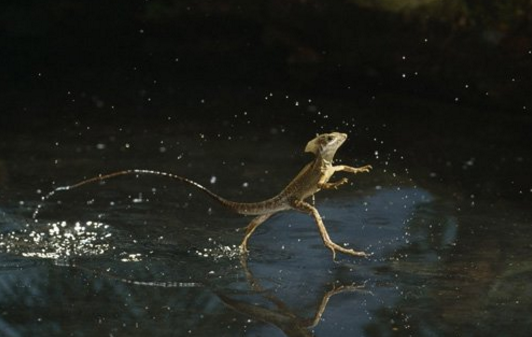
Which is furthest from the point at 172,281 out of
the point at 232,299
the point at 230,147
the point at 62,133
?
the point at 62,133

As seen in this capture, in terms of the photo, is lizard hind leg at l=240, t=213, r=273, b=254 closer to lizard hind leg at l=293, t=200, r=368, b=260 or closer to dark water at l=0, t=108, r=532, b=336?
dark water at l=0, t=108, r=532, b=336

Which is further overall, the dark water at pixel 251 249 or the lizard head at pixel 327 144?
Answer: the lizard head at pixel 327 144

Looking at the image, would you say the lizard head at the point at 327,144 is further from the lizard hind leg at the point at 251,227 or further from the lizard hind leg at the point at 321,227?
the lizard hind leg at the point at 251,227

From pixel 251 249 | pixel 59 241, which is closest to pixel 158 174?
pixel 251 249

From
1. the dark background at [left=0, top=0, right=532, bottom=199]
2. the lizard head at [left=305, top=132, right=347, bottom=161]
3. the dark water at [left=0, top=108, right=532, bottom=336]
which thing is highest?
the dark background at [left=0, top=0, right=532, bottom=199]

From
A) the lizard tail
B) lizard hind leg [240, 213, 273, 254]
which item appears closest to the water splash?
the lizard tail

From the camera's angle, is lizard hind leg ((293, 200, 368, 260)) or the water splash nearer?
lizard hind leg ((293, 200, 368, 260))

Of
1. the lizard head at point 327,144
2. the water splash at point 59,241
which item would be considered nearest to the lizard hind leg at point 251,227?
the lizard head at point 327,144

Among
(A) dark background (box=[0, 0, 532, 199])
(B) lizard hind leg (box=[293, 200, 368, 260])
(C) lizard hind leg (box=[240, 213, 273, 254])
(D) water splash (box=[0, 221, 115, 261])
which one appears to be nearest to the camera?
(B) lizard hind leg (box=[293, 200, 368, 260])
